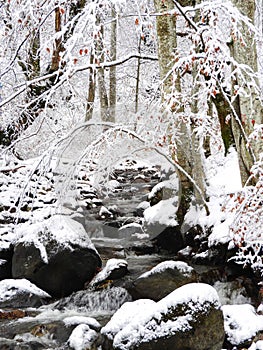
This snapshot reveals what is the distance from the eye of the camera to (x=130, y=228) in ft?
35.3

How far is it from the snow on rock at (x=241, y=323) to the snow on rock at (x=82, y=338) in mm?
→ 1665

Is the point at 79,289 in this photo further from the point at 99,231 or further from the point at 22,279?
the point at 99,231

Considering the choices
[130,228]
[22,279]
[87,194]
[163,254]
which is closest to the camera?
[22,279]

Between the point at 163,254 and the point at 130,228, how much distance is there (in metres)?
2.11

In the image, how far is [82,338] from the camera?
5.18m

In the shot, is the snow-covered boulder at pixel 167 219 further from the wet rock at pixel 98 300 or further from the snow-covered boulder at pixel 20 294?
the snow-covered boulder at pixel 20 294

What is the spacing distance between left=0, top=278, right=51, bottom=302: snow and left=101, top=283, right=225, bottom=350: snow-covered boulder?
2.39 meters

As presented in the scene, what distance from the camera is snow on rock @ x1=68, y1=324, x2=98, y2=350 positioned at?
506 centimetres

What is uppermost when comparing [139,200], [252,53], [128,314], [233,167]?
[252,53]

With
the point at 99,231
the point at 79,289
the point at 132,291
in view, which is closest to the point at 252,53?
the point at 132,291

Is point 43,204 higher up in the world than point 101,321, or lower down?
higher up

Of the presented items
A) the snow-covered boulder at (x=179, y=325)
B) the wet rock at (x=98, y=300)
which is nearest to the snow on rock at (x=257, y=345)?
the snow-covered boulder at (x=179, y=325)

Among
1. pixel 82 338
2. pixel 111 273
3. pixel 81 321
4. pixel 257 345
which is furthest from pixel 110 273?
pixel 257 345

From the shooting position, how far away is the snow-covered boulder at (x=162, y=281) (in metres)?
6.07
